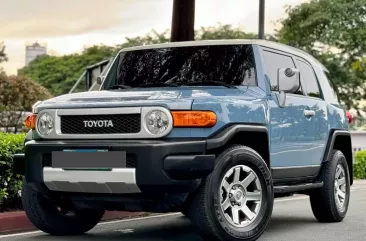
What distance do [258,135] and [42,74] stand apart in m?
75.1

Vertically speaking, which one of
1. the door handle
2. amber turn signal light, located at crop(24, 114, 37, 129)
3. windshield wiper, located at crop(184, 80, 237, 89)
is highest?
windshield wiper, located at crop(184, 80, 237, 89)

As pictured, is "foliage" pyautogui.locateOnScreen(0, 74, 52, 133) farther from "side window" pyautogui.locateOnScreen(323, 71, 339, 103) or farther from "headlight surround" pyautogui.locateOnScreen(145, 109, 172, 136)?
"headlight surround" pyautogui.locateOnScreen(145, 109, 172, 136)

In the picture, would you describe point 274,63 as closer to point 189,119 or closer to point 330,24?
point 189,119

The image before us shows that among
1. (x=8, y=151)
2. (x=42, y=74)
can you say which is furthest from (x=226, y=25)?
(x=8, y=151)

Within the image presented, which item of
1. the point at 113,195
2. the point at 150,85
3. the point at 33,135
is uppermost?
the point at 150,85

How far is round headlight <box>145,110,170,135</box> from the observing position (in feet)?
21.4

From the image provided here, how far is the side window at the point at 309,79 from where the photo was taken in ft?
29.4

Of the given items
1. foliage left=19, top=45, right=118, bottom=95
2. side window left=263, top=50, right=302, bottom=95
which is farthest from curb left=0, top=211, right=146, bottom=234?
foliage left=19, top=45, right=118, bottom=95


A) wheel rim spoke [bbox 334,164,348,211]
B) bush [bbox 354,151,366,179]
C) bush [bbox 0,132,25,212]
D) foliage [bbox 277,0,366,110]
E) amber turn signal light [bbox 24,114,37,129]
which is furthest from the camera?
foliage [bbox 277,0,366,110]

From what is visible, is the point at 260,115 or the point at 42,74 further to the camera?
the point at 42,74

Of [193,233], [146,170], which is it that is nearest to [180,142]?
[146,170]

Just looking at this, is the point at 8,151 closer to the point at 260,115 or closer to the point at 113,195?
the point at 113,195

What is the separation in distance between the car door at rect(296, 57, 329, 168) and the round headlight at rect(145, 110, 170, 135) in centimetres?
234

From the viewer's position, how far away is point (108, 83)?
27.5ft
